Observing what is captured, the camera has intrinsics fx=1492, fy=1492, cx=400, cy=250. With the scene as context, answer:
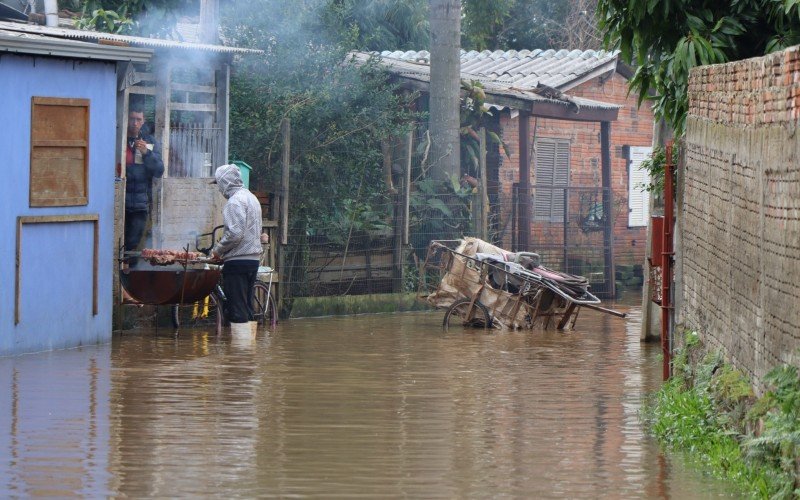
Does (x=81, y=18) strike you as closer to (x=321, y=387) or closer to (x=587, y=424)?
(x=321, y=387)

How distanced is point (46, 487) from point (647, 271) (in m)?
10.3

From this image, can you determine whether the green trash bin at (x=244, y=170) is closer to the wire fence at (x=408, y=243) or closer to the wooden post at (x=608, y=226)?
the wire fence at (x=408, y=243)

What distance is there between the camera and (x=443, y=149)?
925 inches

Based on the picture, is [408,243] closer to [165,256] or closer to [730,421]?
[165,256]

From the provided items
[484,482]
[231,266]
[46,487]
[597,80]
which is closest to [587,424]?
[484,482]

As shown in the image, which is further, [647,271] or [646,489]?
[647,271]

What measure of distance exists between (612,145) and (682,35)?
15.8 metres

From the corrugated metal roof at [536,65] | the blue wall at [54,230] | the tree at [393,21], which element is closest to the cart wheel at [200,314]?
the blue wall at [54,230]

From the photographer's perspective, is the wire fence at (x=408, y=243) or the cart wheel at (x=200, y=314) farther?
the wire fence at (x=408, y=243)

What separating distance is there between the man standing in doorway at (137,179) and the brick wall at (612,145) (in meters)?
10.6

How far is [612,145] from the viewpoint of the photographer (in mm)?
29172

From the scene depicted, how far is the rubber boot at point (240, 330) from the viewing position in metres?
16.4

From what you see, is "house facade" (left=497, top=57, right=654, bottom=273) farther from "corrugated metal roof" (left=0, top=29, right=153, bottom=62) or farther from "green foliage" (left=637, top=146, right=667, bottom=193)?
"corrugated metal roof" (left=0, top=29, right=153, bottom=62)

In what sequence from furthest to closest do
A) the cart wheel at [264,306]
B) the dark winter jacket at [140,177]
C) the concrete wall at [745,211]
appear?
the cart wheel at [264,306] → the dark winter jacket at [140,177] → the concrete wall at [745,211]
